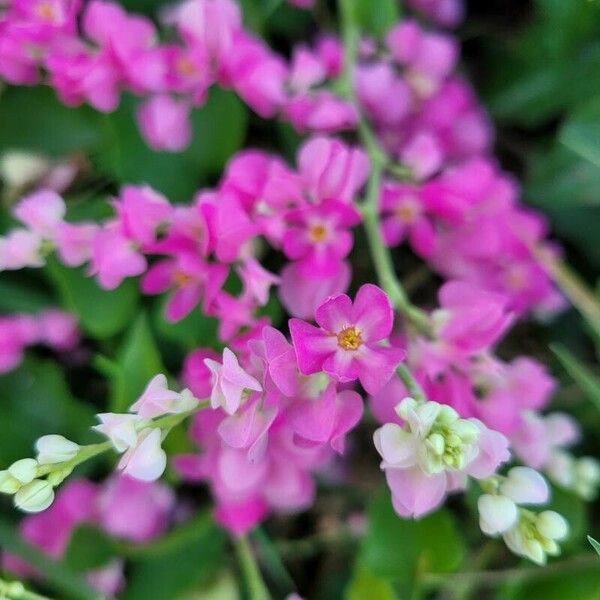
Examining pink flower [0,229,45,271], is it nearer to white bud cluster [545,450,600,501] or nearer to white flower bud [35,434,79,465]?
white flower bud [35,434,79,465]

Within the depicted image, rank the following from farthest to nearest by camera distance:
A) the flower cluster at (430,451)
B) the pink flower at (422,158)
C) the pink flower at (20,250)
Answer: the pink flower at (422,158) → the pink flower at (20,250) → the flower cluster at (430,451)

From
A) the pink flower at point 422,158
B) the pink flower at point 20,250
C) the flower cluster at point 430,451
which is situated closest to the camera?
the flower cluster at point 430,451

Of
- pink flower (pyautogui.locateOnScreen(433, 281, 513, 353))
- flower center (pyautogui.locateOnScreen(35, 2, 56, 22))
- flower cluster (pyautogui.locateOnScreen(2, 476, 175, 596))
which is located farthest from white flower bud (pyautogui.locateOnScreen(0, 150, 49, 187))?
pink flower (pyautogui.locateOnScreen(433, 281, 513, 353))

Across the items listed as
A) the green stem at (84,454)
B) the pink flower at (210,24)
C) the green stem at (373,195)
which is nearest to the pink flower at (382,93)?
the green stem at (373,195)

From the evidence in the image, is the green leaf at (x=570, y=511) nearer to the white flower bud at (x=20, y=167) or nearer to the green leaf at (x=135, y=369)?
the green leaf at (x=135, y=369)

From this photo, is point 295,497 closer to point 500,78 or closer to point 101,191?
point 101,191

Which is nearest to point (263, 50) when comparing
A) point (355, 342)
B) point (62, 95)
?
point (62, 95)

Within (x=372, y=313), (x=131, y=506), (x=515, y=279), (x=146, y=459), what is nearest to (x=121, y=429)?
(x=146, y=459)
